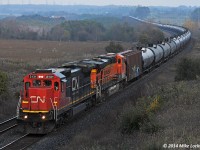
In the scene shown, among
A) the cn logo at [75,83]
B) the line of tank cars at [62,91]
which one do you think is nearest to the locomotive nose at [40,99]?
the line of tank cars at [62,91]

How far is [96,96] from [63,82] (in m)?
6.42

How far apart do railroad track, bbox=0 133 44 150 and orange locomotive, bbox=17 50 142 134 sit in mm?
343

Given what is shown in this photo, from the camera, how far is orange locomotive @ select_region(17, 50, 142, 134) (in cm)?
1927

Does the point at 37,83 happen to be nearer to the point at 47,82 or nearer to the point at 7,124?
the point at 47,82

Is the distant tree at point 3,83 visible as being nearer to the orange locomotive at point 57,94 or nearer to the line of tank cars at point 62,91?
the line of tank cars at point 62,91

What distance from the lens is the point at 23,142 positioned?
1828 cm

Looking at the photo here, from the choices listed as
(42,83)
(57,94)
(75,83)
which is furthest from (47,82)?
(75,83)

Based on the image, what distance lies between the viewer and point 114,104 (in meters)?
Answer: 26.7

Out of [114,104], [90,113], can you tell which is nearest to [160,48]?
[114,104]

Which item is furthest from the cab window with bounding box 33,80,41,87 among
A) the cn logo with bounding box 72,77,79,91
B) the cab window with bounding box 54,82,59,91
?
the cn logo with bounding box 72,77,79,91

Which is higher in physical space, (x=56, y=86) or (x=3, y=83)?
(x=56, y=86)

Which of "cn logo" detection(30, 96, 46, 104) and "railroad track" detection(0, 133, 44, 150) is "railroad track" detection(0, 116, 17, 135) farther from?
"cn logo" detection(30, 96, 46, 104)

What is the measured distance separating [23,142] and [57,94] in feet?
9.71

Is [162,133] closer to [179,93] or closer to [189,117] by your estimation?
[189,117]
